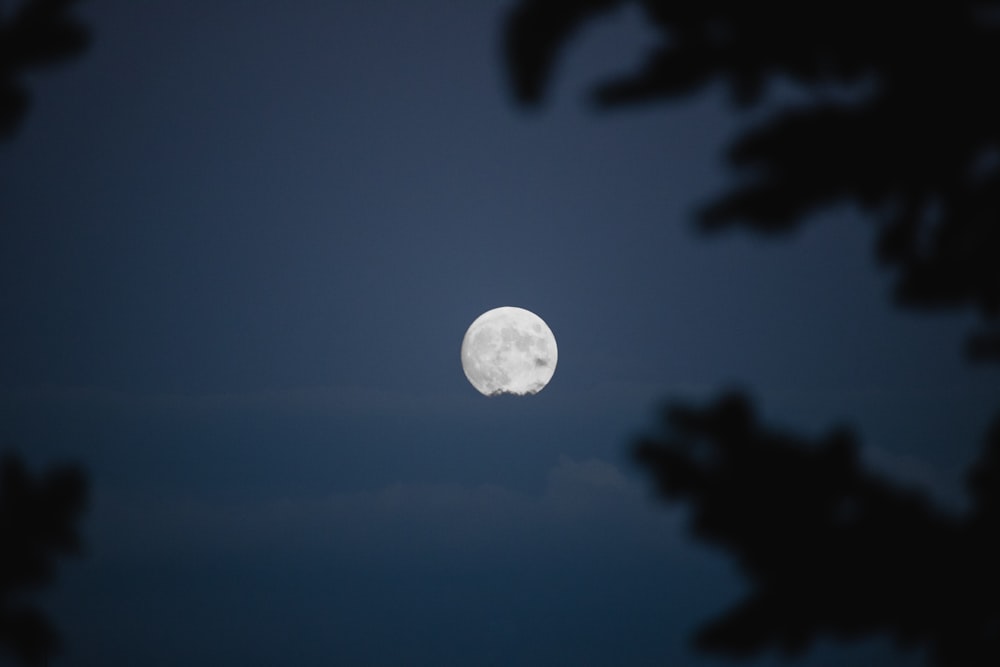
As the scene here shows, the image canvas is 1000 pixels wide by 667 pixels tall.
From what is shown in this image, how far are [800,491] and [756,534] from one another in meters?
0.11

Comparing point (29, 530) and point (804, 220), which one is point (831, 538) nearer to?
point (804, 220)

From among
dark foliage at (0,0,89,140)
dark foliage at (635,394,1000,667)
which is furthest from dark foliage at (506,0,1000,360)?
dark foliage at (0,0,89,140)

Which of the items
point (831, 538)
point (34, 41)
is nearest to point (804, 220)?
point (831, 538)

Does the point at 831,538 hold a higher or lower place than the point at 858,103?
lower

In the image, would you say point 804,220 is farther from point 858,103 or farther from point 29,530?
point 29,530

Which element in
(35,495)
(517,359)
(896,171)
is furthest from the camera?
(517,359)

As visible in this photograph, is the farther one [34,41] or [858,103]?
[34,41]

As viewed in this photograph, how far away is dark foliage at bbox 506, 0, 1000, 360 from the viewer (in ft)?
4.04

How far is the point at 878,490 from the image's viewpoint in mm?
1246

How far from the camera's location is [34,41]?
165 cm

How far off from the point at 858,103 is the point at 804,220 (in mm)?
A: 259

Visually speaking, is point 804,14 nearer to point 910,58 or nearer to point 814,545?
point 910,58

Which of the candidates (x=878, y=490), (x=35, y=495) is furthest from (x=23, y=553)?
(x=878, y=490)

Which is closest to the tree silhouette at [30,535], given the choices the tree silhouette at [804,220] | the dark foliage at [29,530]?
the dark foliage at [29,530]
